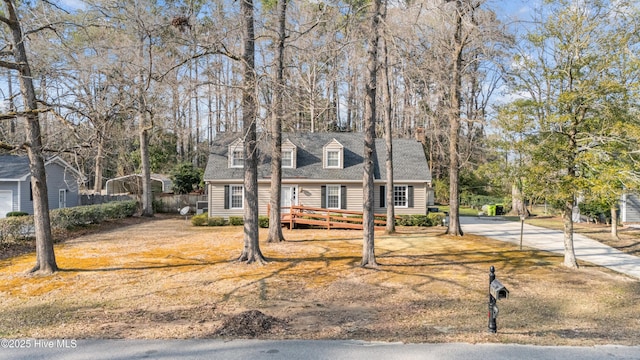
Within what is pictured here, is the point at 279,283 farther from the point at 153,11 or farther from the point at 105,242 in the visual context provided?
the point at 105,242

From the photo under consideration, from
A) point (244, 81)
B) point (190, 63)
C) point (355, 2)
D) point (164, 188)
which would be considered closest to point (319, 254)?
point (244, 81)

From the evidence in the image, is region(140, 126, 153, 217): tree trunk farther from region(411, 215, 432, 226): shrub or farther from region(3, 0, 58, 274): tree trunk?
region(411, 215, 432, 226): shrub

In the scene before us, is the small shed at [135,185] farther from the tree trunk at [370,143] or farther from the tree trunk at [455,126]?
the tree trunk at [370,143]

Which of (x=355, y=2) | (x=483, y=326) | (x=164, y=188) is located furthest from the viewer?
(x=164, y=188)

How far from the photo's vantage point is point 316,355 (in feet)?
14.9

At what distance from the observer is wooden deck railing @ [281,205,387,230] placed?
59.0ft

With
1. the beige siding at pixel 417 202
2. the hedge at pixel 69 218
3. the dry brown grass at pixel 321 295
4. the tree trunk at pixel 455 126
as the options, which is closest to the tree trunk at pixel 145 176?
the hedge at pixel 69 218

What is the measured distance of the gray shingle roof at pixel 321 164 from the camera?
20781 millimetres

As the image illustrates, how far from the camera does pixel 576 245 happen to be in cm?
1406

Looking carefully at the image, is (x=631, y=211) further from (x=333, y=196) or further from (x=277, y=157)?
(x=277, y=157)

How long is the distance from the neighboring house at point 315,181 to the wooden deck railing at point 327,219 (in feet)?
5.79

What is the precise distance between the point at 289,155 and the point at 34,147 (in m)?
13.7

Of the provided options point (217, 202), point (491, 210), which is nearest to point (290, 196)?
point (217, 202)

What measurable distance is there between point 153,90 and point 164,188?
2103cm
